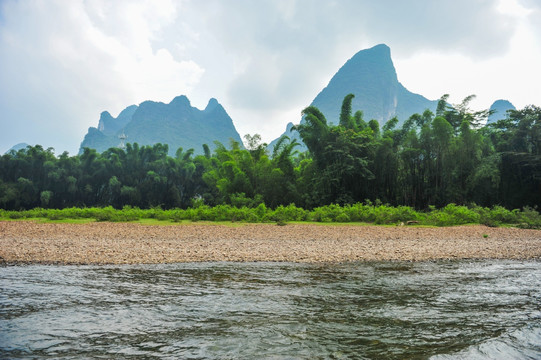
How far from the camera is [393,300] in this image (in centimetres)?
479

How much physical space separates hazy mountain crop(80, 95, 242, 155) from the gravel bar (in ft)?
336

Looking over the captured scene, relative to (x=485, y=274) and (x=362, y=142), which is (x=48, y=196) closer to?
(x=362, y=142)

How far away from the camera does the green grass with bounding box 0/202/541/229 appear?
15.2 m

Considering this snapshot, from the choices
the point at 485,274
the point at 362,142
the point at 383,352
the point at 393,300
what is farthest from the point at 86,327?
the point at 362,142

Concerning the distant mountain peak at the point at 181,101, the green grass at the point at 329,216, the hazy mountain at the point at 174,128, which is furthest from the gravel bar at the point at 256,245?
the distant mountain peak at the point at 181,101

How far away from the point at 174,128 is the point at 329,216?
370ft

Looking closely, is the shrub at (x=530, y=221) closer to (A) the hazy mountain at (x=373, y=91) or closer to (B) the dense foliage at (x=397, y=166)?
(B) the dense foliage at (x=397, y=166)

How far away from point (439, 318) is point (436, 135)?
62.4 ft

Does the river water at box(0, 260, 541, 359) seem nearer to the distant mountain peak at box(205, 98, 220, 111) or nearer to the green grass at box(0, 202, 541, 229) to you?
the green grass at box(0, 202, 541, 229)

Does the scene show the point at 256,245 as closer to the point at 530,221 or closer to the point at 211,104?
the point at 530,221

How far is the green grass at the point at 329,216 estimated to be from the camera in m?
15.2

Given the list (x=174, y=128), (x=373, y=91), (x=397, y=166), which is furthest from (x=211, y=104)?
(x=397, y=166)

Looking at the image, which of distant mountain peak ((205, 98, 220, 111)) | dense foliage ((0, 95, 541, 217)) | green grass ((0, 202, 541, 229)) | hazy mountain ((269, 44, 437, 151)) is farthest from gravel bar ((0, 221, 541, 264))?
distant mountain peak ((205, 98, 220, 111))

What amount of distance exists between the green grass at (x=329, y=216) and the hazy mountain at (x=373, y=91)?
3630 inches
